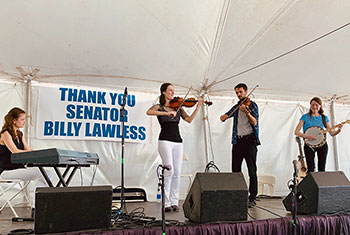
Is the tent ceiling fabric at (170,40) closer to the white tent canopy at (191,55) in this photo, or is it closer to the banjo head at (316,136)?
the white tent canopy at (191,55)

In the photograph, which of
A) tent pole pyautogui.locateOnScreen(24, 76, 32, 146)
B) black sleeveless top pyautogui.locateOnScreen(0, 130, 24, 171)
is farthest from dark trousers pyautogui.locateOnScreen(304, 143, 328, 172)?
tent pole pyautogui.locateOnScreen(24, 76, 32, 146)

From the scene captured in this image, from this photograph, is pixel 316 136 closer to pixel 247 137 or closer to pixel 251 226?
pixel 247 137

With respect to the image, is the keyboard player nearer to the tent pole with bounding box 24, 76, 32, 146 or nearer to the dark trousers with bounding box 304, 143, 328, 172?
the tent pole with bounding box 24, 76, 32, 146

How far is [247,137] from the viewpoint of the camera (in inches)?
118

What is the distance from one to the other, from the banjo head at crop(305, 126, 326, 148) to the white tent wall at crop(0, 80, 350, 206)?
3.52 feet

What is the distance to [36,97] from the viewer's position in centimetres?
385

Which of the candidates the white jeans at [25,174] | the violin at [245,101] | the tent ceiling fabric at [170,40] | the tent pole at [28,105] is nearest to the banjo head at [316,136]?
the tent ceiling fabric at [170,40]

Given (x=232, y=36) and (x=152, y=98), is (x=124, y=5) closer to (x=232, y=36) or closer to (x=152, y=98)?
(x=232, y=36)

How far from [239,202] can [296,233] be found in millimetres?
536

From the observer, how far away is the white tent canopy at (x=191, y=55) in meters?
3.17

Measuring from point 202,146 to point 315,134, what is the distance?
1518 mm

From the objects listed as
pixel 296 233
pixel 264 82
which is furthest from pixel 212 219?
pixel 264 82

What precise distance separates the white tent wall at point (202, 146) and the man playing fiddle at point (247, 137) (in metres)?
1.39

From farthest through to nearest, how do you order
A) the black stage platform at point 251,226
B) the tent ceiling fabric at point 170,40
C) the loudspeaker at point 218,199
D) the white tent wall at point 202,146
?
1. the white tent wall at point 202,146
2. the tent ceiling fabric at point 170,40
3. the loudspeaker at point 218,199
4. the black stage platform at point 251,226
